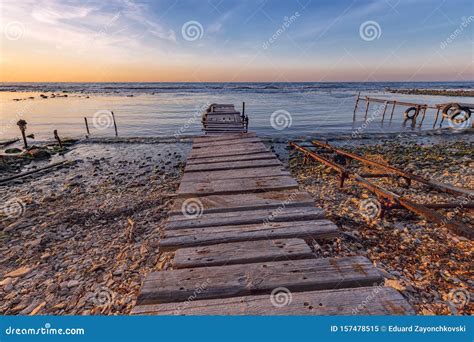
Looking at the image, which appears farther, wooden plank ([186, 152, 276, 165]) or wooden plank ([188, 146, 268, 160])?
wooden plank ([188, 146, 268, 160])

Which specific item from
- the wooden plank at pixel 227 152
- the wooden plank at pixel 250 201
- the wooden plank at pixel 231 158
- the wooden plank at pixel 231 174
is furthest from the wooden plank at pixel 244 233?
the wooden plank at pixel 227 152

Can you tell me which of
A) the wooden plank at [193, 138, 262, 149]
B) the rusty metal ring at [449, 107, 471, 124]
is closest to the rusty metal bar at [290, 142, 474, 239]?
the wooden plank at [193, 138, 262, 149]

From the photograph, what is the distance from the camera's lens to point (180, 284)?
277 cm

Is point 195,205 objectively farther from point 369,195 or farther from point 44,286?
point 369,195

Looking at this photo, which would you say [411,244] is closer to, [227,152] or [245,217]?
[245,217]

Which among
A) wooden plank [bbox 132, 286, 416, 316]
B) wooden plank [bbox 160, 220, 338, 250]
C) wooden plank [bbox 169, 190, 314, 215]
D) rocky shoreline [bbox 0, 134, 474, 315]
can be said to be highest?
wooden plank [bbox 169, 190, 314, 215]

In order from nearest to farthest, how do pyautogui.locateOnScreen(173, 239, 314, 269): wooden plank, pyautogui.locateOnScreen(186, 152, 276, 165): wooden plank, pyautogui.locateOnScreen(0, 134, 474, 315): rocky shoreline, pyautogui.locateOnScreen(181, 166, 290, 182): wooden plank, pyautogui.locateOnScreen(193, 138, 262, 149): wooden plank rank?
pyautogui.locateOnScreen(173, 239, 314, 269): wooden plank, pyautogui.locateOnScreen(0, 134, 474, 315): rocky shoreline, pyautogui.locateOnScreen(181, 166, 290, 182): wooden plank, pyautogui.locateOnScreen(186, 152, 276, 165): wooden plank, pyautogui.locateOnScreen(193, 138, 262, 149): wooden plank

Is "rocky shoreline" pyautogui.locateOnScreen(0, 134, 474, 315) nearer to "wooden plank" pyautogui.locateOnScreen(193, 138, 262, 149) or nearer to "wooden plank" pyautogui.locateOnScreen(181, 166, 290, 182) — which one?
"wooden plank" pyautogui.locateOnScreen(181, 166, 290, 182)

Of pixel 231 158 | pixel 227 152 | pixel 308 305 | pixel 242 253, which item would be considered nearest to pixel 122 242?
pixel 231 158

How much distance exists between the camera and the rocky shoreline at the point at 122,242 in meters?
4.30

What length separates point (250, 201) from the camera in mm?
4371

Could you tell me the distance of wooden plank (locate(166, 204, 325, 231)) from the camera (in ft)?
12.5

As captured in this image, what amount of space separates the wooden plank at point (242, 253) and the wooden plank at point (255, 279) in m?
0.10

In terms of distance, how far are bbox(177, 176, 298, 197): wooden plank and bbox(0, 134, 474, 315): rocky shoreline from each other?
4.69 ft
